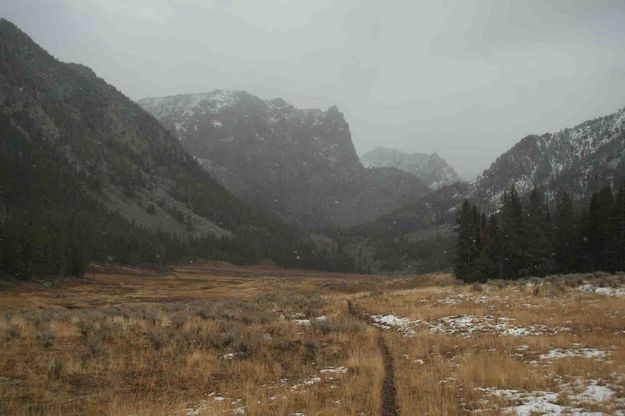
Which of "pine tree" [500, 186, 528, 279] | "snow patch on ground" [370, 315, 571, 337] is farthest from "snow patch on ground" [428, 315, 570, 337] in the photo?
"pine tree" [500, 186, 528, 279]

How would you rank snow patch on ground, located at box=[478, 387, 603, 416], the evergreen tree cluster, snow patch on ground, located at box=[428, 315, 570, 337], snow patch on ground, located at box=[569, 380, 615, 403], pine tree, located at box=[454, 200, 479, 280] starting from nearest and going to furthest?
snow patch on ground, located at box=[478, 387, 603, 416] → snow patch on ground, located at box=[569, 380, 615, 403] → snow patch on ground, located at box=[428, 315, 570, 337] → the evergreen tree cluster → pine tree, located at box=[454, 200, 479, 280]

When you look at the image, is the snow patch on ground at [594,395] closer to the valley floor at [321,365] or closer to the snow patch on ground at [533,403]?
the valley floor at [321,365]

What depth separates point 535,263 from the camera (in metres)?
62.1

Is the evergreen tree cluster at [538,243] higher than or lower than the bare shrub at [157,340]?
higher

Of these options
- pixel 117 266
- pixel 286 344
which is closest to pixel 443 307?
pixel 286 344

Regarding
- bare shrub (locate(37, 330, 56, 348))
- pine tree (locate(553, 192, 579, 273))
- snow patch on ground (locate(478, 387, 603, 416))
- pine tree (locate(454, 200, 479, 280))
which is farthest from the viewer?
pine tree (locate(553, 192, 579, 273))

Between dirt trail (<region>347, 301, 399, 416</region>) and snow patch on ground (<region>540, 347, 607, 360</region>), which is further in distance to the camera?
snow patch on ground (<region>540, 347, 607, 360</region>)

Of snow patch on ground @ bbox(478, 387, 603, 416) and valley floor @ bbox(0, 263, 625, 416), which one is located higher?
snow patch on ground @ bbox(478, 387, 603, 416)

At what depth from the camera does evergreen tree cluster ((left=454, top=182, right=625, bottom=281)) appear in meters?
61.5

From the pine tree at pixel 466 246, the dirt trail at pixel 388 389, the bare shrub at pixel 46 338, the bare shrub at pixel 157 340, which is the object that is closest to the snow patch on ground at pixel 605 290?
the dirt trail at pixel 388 389

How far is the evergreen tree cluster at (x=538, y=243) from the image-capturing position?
61.5 meters

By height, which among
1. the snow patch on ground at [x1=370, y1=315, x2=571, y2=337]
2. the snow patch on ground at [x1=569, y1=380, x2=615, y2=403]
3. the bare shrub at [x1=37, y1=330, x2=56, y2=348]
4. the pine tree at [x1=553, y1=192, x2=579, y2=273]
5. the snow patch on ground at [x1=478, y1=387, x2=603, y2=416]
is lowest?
the snow patch on ground at [x1=370, y1=315, x2=571, y2=337]

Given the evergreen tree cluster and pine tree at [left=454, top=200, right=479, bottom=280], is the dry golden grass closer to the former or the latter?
the evergreen tree cluster

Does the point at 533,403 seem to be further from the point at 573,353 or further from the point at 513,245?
the point at 513,245
